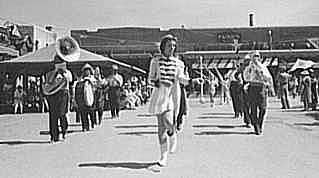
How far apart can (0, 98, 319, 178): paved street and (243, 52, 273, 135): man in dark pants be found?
48cm

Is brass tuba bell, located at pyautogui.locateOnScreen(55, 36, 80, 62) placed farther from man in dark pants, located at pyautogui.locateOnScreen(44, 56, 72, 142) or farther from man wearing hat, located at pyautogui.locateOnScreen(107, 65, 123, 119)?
man wearing hat, located at pyautogui.locateOnScreen(107, 65, 123, 119)

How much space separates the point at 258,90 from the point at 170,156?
15.5 feet

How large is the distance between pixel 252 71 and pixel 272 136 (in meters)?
1.66

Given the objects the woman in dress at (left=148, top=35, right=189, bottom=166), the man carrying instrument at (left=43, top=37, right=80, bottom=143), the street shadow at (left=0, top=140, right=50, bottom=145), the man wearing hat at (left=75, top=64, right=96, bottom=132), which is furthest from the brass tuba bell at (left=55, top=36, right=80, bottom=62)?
the woman in dress at (left=148, top=35, right=189, bottom=166)

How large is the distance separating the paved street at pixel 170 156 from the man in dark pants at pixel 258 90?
1.57 ft

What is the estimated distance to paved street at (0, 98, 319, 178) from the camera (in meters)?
9.73

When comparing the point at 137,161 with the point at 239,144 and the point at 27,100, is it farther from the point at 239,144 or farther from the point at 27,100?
the point at 27,100

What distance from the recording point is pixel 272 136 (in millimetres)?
15336

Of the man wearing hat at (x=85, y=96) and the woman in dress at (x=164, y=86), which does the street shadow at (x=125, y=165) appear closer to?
the woman in dress at (x=164, y=86)

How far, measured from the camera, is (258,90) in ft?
51.0

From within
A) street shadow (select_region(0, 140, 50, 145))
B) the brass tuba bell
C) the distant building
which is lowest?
street shadow (select_region(0, 140, 50, 145))

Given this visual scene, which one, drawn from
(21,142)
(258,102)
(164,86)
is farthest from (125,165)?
(258,102)

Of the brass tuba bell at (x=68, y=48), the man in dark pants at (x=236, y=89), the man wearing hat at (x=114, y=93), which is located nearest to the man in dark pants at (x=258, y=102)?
the man in dark pants at (x=236, y=89)

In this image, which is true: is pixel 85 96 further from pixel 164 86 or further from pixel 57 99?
pixel 164 86
